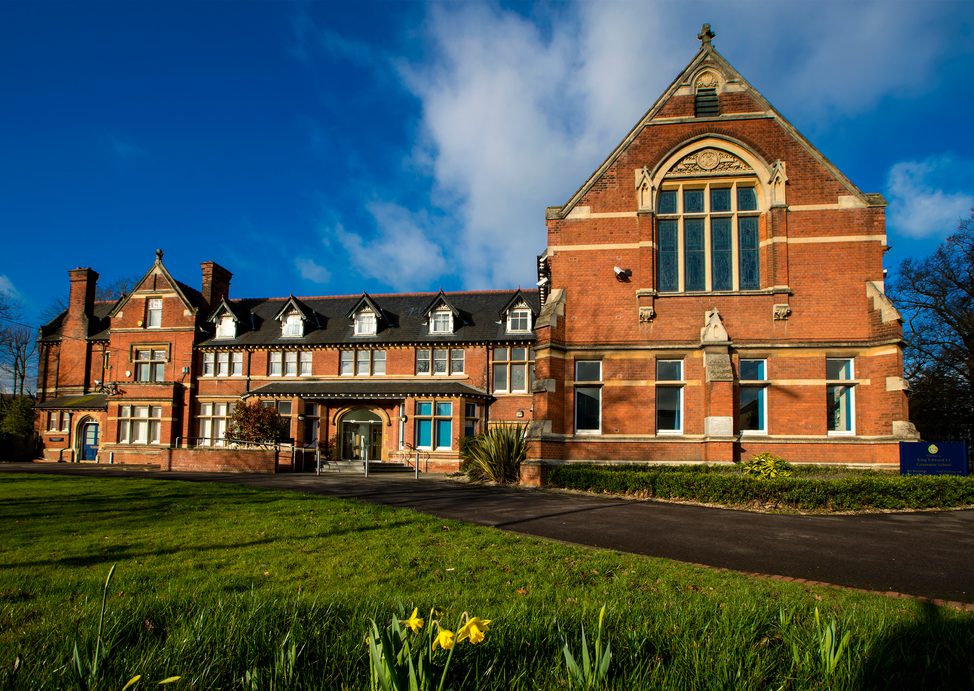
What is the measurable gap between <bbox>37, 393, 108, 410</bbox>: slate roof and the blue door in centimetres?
147

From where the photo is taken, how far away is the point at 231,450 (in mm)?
26328

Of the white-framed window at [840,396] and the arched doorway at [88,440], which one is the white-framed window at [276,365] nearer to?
the arched doorway at [88,440]

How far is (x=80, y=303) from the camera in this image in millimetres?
41188

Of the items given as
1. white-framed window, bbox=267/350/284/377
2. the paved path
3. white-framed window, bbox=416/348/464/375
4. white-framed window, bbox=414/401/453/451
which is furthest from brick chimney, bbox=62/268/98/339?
the paved path

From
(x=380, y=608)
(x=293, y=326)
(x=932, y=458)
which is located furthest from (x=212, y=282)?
(x=380, y=608)

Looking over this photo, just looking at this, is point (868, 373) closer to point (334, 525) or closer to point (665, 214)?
point (665, 214)

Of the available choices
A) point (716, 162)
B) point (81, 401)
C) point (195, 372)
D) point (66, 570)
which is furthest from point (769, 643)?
point (81, 401)

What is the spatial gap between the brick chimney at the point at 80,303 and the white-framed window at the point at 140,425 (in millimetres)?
8804

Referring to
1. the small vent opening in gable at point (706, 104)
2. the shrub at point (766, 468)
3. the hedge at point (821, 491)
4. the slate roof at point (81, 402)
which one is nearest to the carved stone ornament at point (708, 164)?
the small vent opening in gable at point (706, 104)

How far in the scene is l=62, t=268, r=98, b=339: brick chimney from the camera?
134ft

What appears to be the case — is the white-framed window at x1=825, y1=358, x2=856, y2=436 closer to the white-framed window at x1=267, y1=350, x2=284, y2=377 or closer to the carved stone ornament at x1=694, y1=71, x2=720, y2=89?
the carved stone ornament at x1=694, y1=71, x2=720, y2=89

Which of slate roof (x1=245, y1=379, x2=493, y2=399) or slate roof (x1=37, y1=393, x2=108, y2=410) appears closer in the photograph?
slate roof (x1=245, y1=379, x2=493, y2=399)

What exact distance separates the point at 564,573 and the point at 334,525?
4.42 meters

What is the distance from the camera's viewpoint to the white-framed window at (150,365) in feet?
121
